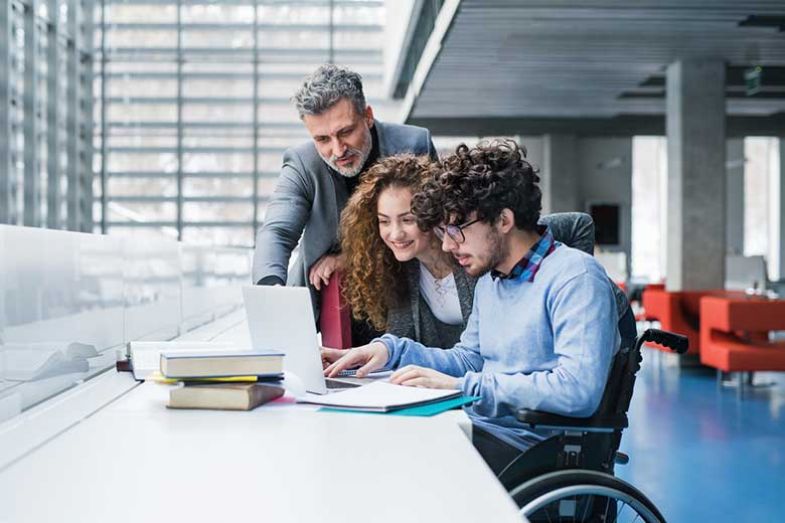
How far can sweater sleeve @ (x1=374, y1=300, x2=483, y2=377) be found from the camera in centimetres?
254

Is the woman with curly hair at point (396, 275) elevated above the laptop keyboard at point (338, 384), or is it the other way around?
the woman with curly hair at point (396, 275)

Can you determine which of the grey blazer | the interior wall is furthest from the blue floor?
the interior wall

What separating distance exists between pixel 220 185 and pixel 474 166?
13.2 m

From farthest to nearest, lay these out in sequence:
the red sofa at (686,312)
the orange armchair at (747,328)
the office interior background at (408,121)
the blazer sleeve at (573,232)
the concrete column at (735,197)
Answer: the concrete column at (735,197) < the red sofa at (686,312) < the orange armchair at (747,328) < the office interior background at (408,121) < the blazer sleeve at (573,232)

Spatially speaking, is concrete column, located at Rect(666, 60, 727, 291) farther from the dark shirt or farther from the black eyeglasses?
the black eyeglasses

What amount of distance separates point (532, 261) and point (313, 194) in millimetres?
1203

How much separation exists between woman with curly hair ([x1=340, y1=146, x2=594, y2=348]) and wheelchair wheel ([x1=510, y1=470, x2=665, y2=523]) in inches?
37.6

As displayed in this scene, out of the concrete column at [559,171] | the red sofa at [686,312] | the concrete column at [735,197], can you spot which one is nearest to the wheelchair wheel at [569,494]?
the red sofa at [686,312]

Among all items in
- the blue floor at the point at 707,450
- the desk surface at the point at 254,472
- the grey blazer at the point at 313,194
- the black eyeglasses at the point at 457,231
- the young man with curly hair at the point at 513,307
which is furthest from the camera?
the blue floor at the point at 707,450

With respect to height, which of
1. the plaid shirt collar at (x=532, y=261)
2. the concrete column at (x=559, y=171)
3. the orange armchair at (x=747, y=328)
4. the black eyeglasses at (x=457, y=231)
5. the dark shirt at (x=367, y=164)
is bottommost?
the orange armchair at (x=747, y=328)

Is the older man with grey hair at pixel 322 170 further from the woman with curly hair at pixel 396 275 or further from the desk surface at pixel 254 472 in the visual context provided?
the desk surface at pixel 254 472

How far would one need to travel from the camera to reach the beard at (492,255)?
229cm

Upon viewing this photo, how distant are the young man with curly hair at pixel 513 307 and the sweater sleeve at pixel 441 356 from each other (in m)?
0.03

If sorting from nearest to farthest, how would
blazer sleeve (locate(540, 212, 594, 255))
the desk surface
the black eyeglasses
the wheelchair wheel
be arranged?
the desk surface → the wheelchair wheel → the black eyeglasses → blazer sleeve (locate(540, 212, 594, 255))
